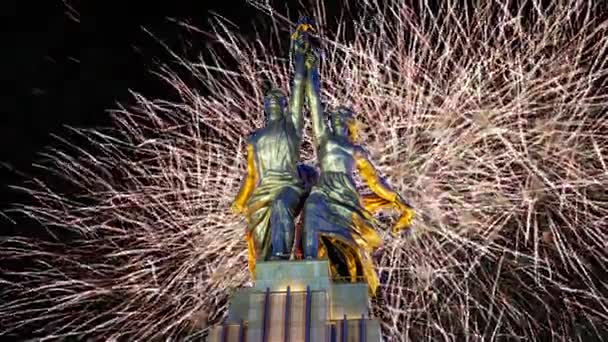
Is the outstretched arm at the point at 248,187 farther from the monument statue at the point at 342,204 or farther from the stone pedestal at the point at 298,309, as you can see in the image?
the stone pedestal at the point at 298,309

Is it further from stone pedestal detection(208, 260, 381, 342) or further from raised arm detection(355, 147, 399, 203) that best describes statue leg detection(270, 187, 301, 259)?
raised arm detection(355, 147, 399, 203)

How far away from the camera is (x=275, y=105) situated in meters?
13.5

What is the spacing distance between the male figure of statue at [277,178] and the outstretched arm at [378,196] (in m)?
0.95

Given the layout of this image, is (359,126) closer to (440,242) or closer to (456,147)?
(456,147)

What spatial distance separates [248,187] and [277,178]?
27.0 inches

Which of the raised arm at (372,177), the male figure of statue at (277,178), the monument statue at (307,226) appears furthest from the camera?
the raised arm at (372,177)

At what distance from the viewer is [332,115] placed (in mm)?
13656

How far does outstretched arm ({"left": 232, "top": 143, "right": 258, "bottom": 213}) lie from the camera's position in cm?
1317

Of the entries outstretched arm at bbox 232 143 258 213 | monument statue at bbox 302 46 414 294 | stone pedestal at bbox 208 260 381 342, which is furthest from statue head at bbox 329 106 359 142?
stone pedestal at bbox 208 260 381 342

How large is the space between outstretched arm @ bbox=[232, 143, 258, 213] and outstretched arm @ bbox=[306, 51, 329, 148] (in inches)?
46.3

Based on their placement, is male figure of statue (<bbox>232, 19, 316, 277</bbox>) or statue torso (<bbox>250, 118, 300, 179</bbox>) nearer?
male figure of statue (<bbox>232, 19, 316, 277</bbox>)

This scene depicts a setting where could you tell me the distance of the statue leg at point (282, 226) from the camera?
40.2ft

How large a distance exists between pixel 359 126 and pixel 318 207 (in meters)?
2.25

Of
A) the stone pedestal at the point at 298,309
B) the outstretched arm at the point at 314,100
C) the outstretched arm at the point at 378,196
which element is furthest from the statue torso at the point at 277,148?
the stone pedestal at the point at 298,309
